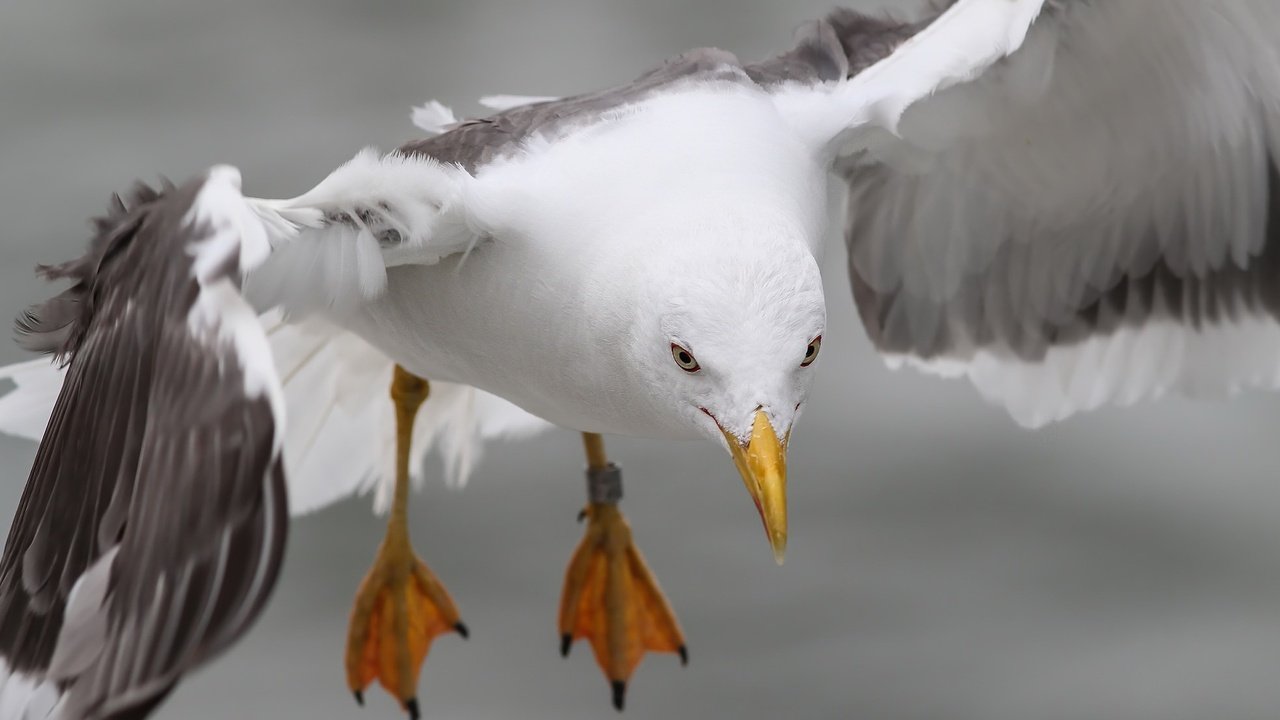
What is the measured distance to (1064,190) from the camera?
2635 mm

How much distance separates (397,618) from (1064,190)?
3.57 ft

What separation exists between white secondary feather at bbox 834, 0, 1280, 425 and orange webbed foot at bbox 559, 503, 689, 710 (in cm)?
50

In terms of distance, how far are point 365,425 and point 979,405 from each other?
125 cm

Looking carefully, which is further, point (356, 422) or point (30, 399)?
point (356, 422)

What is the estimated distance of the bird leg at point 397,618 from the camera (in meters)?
2.72

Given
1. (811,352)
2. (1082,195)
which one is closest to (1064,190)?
(1082,195)

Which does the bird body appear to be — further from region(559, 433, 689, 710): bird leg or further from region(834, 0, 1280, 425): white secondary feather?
region(559, 433, 689, 710): bird leg

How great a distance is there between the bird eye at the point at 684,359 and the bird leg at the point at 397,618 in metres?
0.99

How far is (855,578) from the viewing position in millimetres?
3123

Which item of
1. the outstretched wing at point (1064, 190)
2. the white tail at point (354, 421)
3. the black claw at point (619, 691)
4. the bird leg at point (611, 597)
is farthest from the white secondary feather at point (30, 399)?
the outstretched wing at point (1064, 190)

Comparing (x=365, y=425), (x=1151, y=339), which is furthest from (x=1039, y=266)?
(x=365, y=425)

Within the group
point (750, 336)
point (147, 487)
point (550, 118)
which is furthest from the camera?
point (550, 118)

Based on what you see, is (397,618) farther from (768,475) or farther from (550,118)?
(768,475)

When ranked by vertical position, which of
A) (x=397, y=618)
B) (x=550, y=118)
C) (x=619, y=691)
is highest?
(x=550, y=118)
